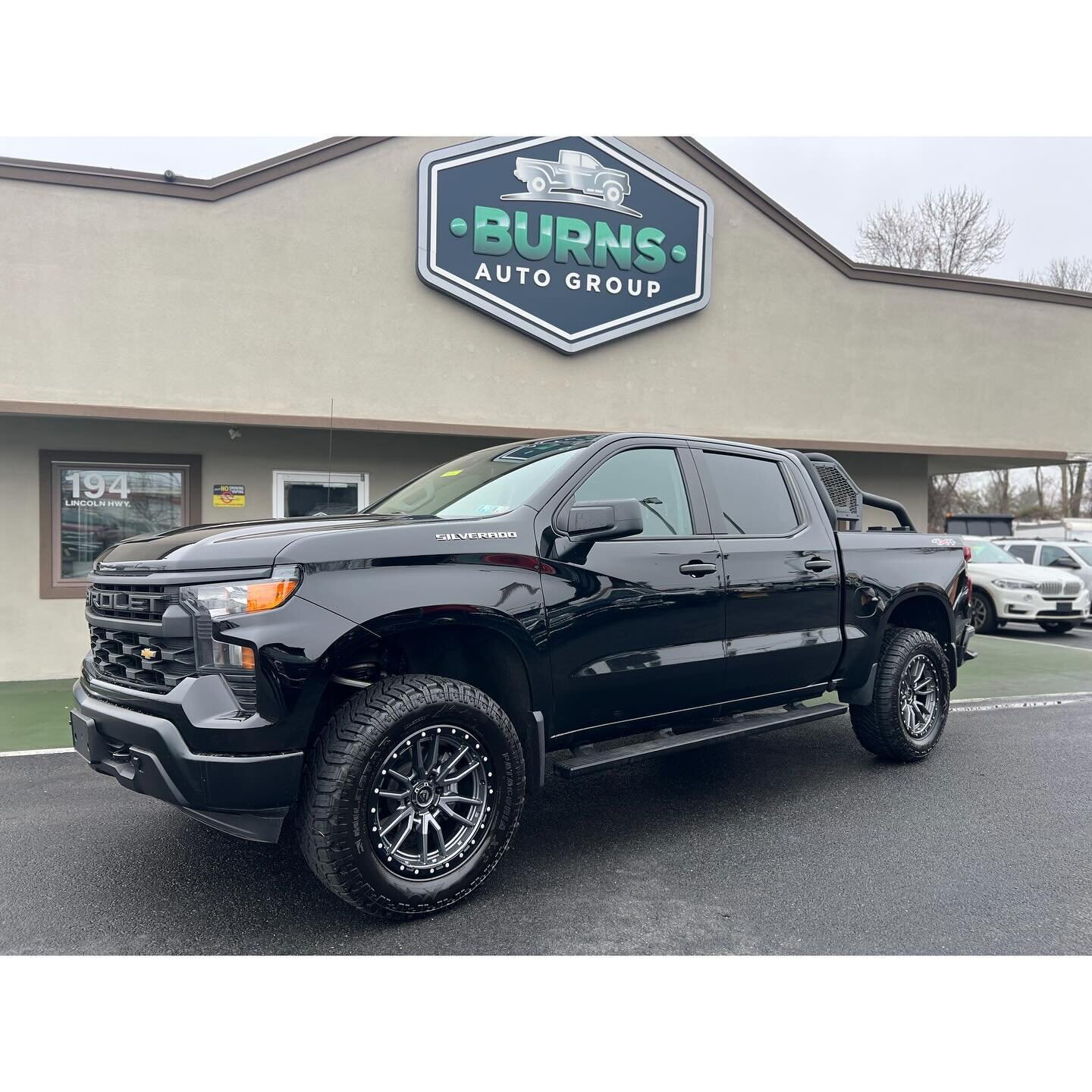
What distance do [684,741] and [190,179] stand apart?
7.61m

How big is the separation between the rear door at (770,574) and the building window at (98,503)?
21.3 feet

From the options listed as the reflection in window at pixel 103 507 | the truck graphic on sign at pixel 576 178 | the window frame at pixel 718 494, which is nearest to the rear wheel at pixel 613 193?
the truck graphic on sign at pixel 576 178

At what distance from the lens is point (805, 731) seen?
6.61 m

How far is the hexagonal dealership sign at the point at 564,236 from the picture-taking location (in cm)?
938

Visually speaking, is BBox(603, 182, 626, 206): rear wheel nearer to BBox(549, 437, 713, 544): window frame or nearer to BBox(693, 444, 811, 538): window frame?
BBox(693, 444, 811, 538): window frame

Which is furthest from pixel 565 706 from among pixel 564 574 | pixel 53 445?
pixel 53 445

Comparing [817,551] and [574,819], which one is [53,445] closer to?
[574,819]

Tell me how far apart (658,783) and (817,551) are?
5.57ft

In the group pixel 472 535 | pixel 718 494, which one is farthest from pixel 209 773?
pixel 718 494

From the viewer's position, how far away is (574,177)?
986cm

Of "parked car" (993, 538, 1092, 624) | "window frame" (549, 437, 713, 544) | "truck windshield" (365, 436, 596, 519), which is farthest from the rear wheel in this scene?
"parked car" (993, 538, 1092, 624)

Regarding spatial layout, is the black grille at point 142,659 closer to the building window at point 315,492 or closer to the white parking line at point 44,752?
the white parking line at point 44,752

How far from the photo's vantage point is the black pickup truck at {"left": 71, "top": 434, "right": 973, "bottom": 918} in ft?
10.1

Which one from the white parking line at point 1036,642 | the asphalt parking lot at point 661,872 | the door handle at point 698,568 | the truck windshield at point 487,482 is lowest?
the white parking line at point 1036,642
